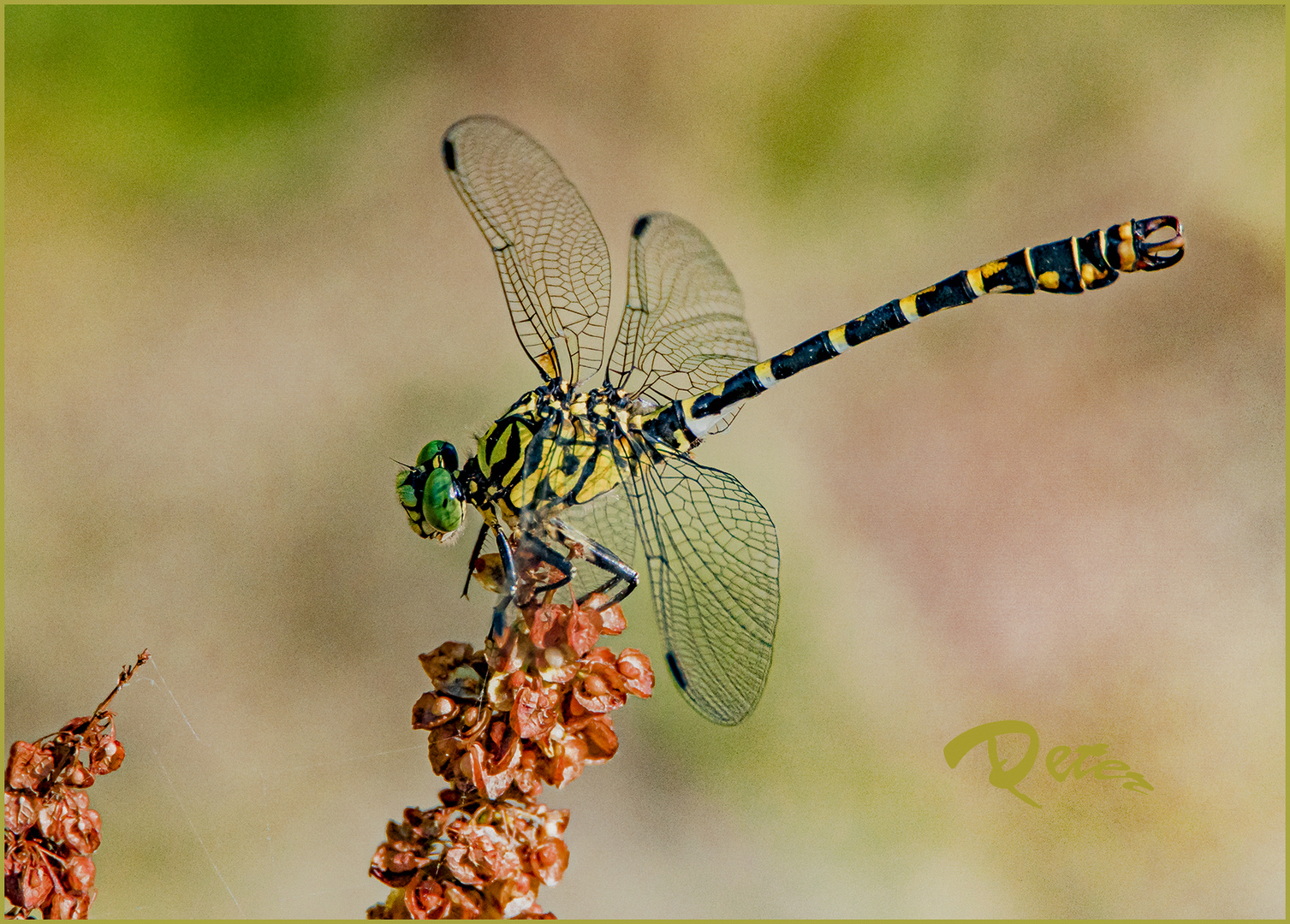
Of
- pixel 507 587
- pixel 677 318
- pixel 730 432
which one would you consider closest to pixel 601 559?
pixel 507 587

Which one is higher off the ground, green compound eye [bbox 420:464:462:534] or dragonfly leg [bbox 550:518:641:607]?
green compound eye [bbox 420:464:462:534]

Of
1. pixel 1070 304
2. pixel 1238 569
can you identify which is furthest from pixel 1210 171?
pixel 1238 569

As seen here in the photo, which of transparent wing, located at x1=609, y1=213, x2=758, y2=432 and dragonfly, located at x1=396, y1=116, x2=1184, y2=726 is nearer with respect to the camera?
dragonfly, located at x1=396, y1=116, x2=1184, y2=726

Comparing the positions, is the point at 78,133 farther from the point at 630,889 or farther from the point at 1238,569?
the point at 1238,569

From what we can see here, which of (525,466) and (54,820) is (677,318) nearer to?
(525,466)

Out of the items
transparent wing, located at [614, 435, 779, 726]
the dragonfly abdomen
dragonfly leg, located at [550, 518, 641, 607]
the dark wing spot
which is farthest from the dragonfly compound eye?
the dark wing spot
